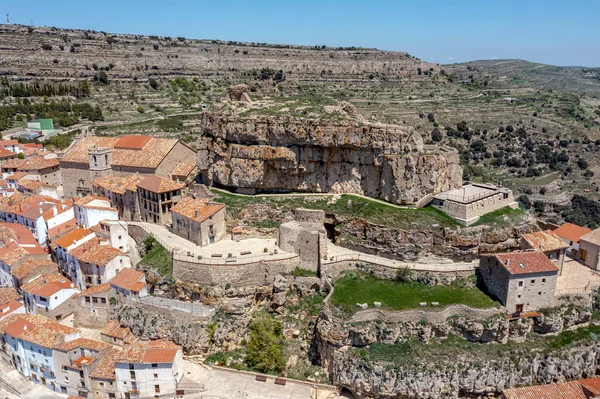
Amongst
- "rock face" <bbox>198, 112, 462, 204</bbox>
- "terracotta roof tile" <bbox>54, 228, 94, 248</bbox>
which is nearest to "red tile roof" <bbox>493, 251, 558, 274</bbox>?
"rock face" <bbox>198, 112, 462, 204</bbox>

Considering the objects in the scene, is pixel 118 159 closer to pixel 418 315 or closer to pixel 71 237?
pixel 71 237

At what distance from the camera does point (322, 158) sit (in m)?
37.4

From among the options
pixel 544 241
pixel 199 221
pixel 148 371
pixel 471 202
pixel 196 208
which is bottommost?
pixel 148 371

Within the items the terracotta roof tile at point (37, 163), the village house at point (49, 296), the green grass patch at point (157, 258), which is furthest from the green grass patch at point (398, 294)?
the terracotta roof tile at point (37, 163)

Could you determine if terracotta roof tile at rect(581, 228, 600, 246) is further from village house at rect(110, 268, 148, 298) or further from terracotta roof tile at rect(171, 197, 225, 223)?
village house at rect(110, 268, 148, 298)

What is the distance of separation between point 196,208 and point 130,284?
294 inches

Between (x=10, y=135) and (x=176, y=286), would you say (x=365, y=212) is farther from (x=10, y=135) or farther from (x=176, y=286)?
(x=10, y=135)

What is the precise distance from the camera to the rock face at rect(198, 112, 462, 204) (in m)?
34.9

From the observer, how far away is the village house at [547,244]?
31328 millimetres

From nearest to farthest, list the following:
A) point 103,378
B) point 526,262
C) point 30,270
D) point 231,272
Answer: point 103,378 → point 526,262 → point 231,272 → point 30,270

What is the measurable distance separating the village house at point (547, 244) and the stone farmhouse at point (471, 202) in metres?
3.42

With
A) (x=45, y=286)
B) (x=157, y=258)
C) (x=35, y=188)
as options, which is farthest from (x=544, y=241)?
(x=35, y=188)

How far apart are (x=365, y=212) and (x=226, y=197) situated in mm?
11805

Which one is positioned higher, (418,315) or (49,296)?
(418,315)
